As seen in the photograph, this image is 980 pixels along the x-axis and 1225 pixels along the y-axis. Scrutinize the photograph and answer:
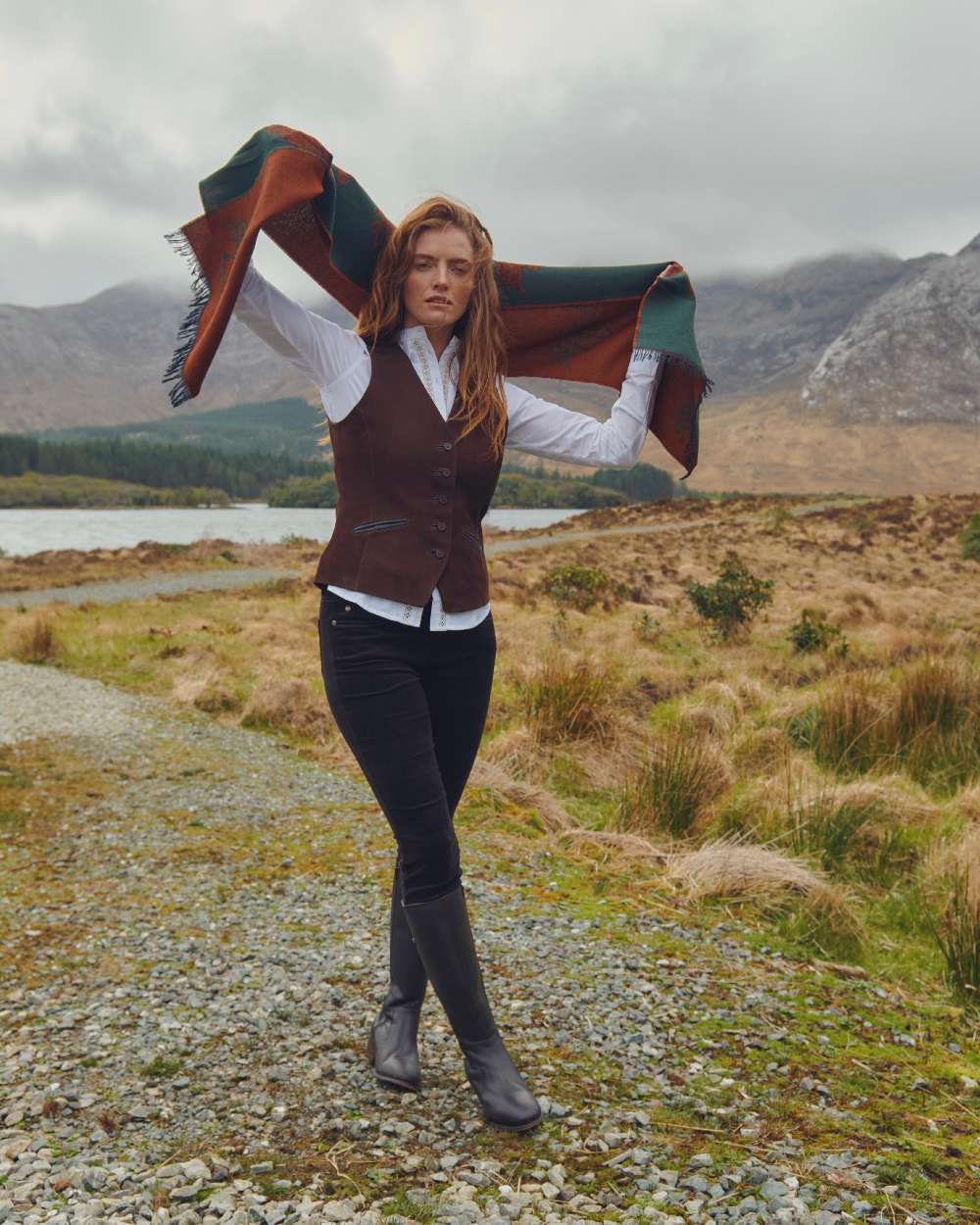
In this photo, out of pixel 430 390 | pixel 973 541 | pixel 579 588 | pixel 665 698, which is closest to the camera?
pixel 430 390

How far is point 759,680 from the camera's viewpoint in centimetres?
1090

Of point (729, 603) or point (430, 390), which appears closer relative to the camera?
point (430, 390)

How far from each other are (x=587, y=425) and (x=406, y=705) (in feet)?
3.21

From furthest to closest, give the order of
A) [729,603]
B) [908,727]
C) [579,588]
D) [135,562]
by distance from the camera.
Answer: [135,562] → [579,588] → [729,603] → [908,727]

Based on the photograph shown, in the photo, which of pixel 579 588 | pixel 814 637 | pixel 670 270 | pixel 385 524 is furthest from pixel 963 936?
pixel 579 588

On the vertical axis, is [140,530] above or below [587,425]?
below

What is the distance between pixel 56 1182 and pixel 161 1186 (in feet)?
0.86

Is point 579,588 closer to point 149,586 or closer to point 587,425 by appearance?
point 149,586

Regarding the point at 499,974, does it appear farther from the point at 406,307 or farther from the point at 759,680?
the point at 759,680

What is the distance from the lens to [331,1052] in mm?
3193

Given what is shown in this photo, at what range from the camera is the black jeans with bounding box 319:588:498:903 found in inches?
97.1

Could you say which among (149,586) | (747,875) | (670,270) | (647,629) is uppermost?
(670,270)

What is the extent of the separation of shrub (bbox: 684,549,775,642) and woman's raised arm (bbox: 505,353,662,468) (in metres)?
11.7

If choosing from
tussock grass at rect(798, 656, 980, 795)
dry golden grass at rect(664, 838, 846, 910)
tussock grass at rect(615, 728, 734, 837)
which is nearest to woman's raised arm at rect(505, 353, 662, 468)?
dry golden grass at rect(664, 838, 846, 910)
